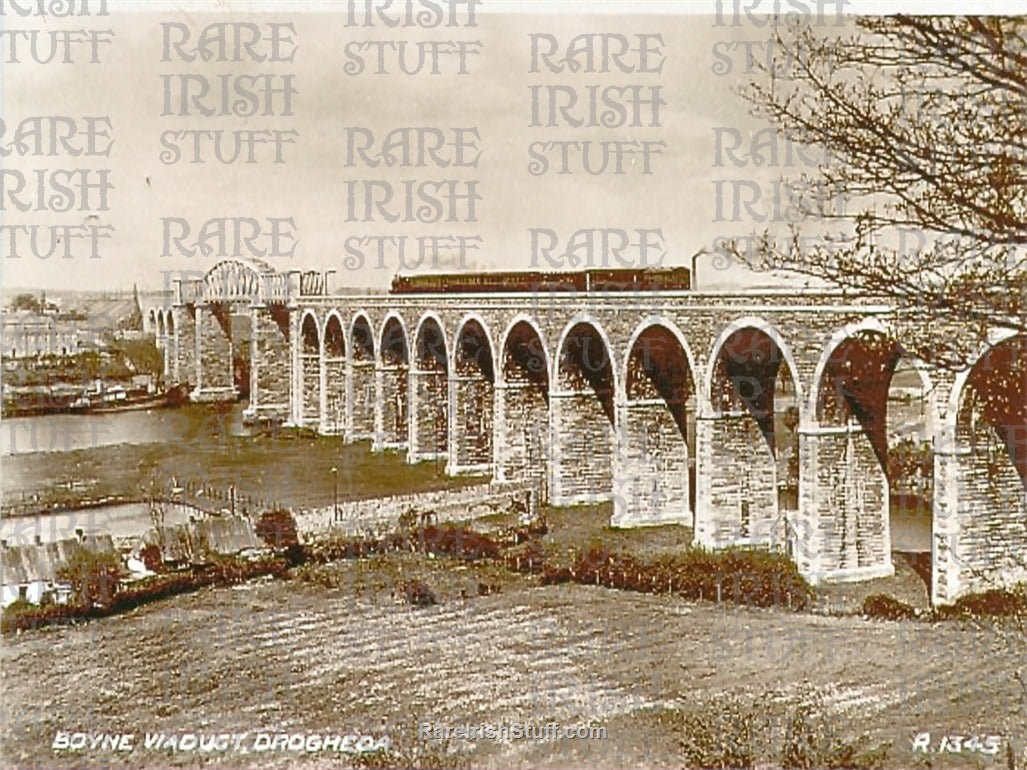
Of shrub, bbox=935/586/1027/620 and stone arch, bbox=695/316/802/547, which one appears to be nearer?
shrub, bbox=935/586/1027/620

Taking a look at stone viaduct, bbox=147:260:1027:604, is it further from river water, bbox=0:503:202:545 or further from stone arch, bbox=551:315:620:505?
river water, bbox=0:503:202:545

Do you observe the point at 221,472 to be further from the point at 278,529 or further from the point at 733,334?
the point at 733,334

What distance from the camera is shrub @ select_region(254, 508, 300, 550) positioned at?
6.90 meters

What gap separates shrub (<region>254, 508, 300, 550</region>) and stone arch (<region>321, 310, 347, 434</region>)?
2203mm

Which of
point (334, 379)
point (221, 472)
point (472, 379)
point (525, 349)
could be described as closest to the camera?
point (221, 472)

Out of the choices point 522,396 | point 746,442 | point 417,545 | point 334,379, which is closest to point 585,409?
point 522,396

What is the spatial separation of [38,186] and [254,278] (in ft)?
4.63

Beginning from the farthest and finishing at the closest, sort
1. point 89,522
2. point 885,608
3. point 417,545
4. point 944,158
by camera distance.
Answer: point 885,608, point 417,545, point 89,522, point 944,158

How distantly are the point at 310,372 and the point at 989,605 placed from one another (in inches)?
235

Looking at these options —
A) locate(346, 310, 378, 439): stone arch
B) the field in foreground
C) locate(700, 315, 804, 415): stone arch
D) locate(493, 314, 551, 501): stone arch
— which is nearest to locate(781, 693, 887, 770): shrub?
the field in foreground

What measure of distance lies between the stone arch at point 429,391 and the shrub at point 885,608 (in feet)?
11.9

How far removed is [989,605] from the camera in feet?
22.2

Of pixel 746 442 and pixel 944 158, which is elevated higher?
pixel 944 158

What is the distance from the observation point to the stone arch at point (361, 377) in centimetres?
948
